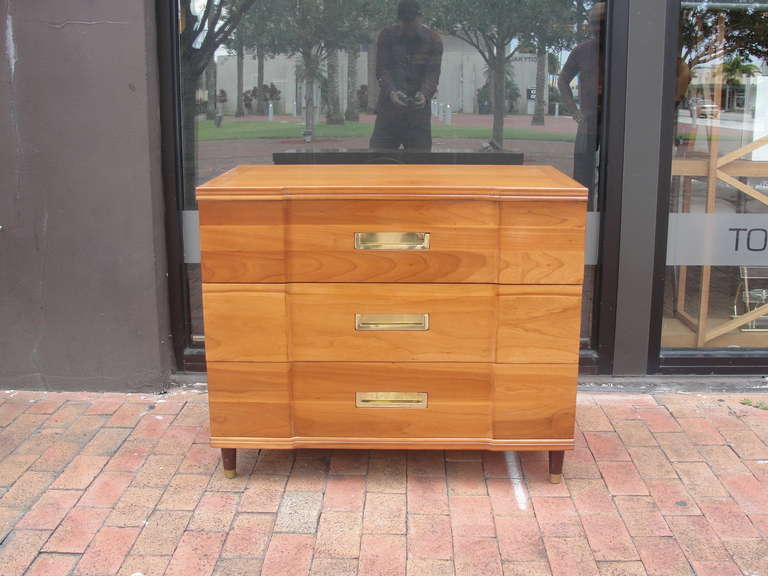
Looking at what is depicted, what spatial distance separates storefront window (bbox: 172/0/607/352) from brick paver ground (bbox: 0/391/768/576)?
0.98 meters

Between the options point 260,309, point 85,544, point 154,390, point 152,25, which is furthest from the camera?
point 154,390

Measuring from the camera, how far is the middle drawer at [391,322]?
3.26 meters

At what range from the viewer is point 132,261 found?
4270 mm

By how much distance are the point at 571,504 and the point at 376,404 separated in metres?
0.86

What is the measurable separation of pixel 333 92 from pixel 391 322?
1609 mm

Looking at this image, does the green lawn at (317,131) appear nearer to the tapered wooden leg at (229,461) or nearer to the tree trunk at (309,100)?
the tree trunk at (309,100)

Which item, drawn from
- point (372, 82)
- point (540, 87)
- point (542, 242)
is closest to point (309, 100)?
point (372, 82)

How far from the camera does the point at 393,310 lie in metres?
3.27

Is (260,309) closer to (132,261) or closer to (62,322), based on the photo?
(132,261)

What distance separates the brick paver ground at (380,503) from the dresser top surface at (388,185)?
119 cm

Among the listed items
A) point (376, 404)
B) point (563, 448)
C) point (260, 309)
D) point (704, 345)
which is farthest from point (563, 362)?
point (704, 345)

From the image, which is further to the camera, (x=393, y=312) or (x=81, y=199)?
(x=81, y=199)

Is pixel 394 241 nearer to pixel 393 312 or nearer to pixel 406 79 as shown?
pixel 393 312

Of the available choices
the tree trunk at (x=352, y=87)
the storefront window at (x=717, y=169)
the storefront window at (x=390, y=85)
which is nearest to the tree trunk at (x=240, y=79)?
the storefront window at (x=390, y=85)
